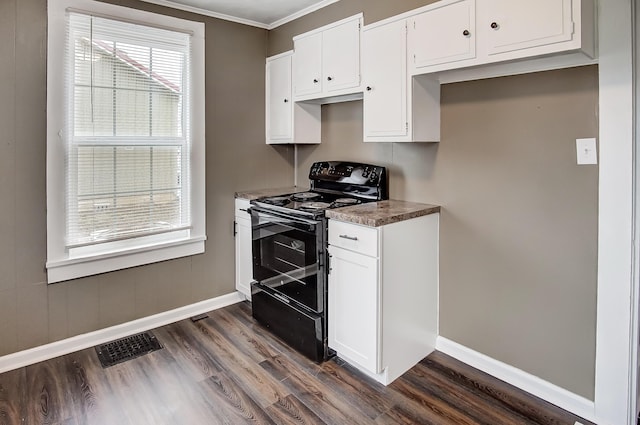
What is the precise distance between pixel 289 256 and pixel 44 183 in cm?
160

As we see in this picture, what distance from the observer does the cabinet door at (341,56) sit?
265 cm

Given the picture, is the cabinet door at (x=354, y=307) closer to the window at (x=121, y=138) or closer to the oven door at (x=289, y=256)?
the oven door at (x=289, y=256)

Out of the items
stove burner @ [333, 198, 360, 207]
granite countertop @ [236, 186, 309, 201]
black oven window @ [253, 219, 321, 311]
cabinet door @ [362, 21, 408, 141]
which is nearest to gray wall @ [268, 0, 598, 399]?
cabinet door @ [362, 21, 408, 141]

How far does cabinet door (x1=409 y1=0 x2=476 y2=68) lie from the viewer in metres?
1.98

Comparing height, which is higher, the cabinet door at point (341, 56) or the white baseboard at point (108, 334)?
the cabinet door at point (341, 56)

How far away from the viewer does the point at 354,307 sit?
2.29m

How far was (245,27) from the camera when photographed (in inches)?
131

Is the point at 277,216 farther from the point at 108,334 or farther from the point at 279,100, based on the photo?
the point at 108,334

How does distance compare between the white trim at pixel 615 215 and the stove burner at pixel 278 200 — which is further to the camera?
the stove burner at pixel 278 200

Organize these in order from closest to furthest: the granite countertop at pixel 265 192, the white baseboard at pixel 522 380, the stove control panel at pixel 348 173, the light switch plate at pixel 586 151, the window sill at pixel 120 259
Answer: the light switch plate at pixel 586 151, the white baseboard at pixel 522 380, the window sill at pixel 120 259, the stove control panel at pixel 348 173, the granite countertop at pixel 265 192

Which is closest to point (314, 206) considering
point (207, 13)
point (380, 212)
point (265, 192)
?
point (380, 212)

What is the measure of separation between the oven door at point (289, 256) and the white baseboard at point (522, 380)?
0.90 m

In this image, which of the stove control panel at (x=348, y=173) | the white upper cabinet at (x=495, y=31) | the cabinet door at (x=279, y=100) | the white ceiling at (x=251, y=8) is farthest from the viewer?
the cabinet door at (x=279, y=100)

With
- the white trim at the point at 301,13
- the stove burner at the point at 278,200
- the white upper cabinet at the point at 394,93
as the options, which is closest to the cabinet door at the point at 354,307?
the stove burner at the point at 278,200
